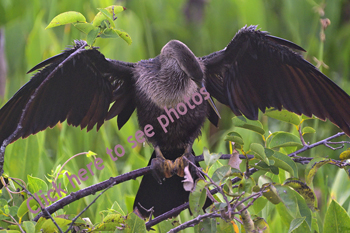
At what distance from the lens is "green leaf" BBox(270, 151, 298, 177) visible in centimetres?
108

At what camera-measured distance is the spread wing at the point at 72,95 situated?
1329 millimetres

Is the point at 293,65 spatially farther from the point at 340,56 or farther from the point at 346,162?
the point at 340,56

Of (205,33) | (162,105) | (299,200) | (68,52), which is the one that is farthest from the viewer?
(205,33)

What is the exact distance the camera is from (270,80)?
1.51 metres

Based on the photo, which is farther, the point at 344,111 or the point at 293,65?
the point at 293,65

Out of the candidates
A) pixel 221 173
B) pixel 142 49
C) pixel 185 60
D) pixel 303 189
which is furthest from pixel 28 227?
pixel 142 49

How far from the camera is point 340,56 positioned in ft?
11.8

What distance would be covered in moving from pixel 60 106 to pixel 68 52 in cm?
20

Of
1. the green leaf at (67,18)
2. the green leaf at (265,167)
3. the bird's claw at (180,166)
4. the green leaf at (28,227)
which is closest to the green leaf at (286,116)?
the green leaf at (265,167)

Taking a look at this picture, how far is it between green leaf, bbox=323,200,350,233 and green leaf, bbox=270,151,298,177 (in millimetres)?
248

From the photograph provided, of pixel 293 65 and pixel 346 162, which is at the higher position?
pixel 293 65

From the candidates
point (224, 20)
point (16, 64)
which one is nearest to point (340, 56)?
point (224, 20)

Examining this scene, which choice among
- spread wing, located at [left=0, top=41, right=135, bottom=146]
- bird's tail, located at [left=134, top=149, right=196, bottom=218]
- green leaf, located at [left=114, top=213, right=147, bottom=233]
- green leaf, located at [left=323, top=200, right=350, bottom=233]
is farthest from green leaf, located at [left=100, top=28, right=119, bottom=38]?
green leaf, located at [left=323, top=200, right=350, bottom=233]

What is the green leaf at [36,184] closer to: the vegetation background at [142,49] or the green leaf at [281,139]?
the vegetation background at [142,49]
